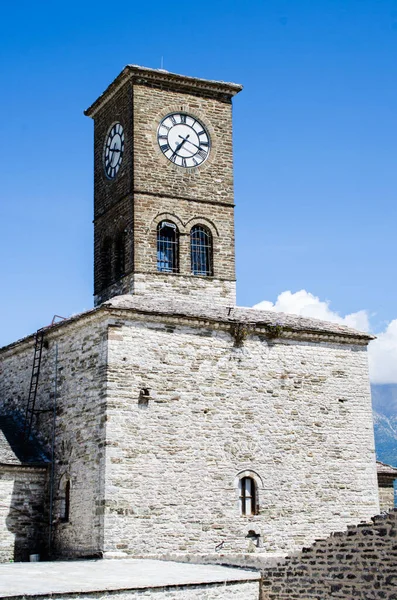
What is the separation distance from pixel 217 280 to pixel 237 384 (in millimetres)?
3732

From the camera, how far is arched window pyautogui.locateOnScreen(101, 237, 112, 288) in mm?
26234

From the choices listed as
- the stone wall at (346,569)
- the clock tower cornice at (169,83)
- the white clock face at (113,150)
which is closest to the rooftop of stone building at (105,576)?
the stone wall at (346,569)

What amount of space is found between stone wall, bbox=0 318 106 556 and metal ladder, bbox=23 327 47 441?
15cm

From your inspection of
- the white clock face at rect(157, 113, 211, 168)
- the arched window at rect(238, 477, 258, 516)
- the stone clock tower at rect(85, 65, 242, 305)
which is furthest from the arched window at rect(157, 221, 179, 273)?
the arched window at rect(238, 477, 258, 516)

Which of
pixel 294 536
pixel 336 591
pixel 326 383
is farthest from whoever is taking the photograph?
pixel 326 383

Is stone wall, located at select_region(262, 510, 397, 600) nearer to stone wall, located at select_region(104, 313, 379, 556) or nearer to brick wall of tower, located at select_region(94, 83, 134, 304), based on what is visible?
stone wall, located at select_region(104, 313, 379, 556)

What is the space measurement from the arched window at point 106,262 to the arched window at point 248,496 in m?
7.74

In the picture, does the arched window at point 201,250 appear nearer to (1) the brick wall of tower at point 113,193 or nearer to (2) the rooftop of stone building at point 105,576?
(1) the brick wall of tower at point 113,193

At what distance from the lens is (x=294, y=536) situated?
885 inches

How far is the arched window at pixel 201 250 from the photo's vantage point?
25.3 meters

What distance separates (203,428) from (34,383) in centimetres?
567

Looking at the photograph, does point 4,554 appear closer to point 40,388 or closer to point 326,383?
point 40,388

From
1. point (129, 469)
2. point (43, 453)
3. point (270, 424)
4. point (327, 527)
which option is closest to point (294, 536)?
point (327, 527)

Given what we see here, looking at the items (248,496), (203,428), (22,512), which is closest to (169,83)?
(203,428)
